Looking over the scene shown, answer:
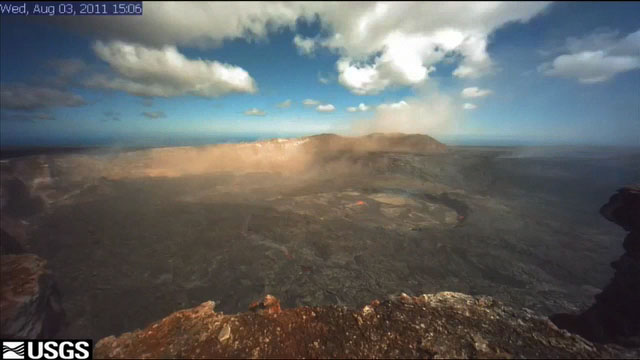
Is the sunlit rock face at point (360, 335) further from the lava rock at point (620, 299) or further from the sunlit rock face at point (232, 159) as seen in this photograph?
the sunlit rock face at point (232, 159)

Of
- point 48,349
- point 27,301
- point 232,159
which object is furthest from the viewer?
point 232,159

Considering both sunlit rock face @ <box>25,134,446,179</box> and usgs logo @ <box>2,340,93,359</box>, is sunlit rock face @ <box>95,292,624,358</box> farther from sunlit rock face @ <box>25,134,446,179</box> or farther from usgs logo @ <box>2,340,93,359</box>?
Result: sunlit rock face @ <box>25,134,446,179</box>

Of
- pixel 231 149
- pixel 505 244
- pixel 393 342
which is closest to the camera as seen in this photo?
pixel 393 342

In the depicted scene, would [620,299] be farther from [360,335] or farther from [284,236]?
[284,236]

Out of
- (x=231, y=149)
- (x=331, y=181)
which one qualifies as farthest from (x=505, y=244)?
(x=231, y=149)

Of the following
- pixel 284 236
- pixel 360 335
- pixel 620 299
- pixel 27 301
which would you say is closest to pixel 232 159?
pixel 284 236

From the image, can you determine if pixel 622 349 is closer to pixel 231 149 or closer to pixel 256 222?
pixel 256 222

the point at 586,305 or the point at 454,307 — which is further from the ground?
the point at 454,307
